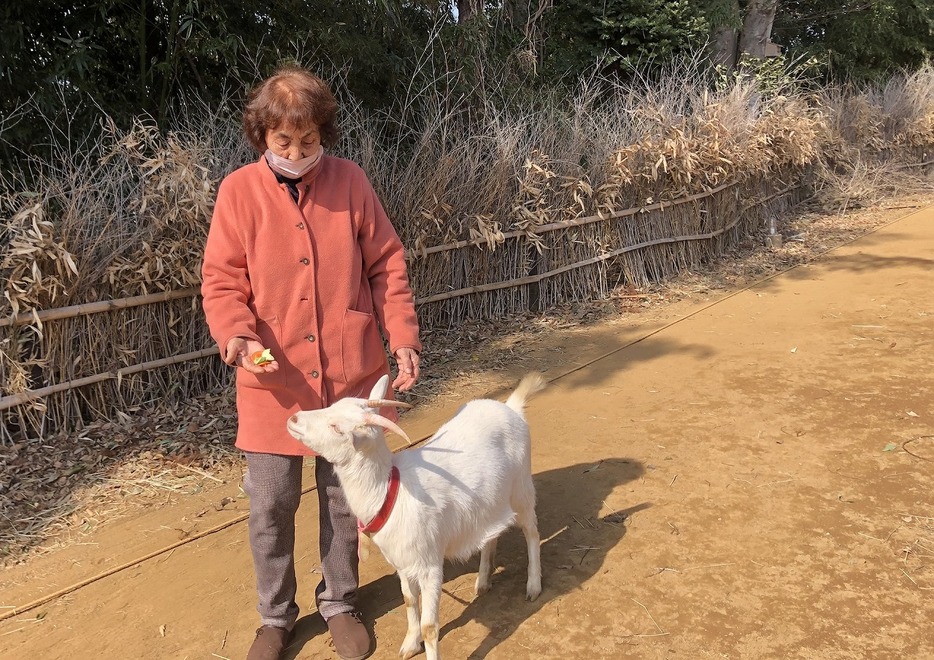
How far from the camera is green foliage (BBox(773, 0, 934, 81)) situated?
1553cm

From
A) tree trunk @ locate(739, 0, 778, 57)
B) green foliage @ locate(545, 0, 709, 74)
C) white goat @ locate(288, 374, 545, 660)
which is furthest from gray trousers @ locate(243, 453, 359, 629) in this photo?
tree trunk @ locate(739, 0, 778, 57)

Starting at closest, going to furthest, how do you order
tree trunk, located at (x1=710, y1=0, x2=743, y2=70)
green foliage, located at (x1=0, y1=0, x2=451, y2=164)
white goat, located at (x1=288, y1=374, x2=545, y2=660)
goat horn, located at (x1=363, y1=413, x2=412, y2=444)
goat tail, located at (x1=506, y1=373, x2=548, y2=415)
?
goat horn, located at (x1=363, y1=413, x2=412, y2=444) → white goat, located at (x1=288, y1=374, x2=545, y2=660) → goat tail, located at (x1=506, y1=373, x2=548, y2=415) → green foliage, located at (x1=0, y1=0, x2=451, y2=164) → tree trunk, located at (x1=710, y1=0, x2=743, y2=70)

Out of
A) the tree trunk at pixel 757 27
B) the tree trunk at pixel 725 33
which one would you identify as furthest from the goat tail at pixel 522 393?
the tree trunk at pixel 757 27

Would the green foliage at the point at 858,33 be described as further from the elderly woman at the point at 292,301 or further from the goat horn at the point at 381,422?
the goat horn at the point at 381,422

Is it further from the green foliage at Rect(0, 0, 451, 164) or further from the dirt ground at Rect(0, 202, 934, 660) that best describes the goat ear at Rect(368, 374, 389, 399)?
the green foliage at Rect(0, 0, 451, 164)

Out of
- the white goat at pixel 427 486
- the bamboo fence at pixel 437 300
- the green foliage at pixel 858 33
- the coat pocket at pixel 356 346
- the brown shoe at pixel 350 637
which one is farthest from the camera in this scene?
the green foliage at pixel 858 33

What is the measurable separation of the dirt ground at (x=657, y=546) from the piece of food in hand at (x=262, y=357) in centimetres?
114

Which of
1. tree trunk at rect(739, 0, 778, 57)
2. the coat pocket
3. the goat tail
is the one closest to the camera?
the coat pocket

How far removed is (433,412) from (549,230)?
8.22 ft

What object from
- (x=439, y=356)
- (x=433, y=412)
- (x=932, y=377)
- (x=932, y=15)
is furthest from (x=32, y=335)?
(x=932, y=15)

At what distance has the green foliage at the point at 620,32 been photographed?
10.8 meters

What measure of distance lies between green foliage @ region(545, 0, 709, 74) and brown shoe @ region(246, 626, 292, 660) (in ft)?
32.4

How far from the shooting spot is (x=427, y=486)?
2.25m

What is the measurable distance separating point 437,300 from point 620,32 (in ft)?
25.2
